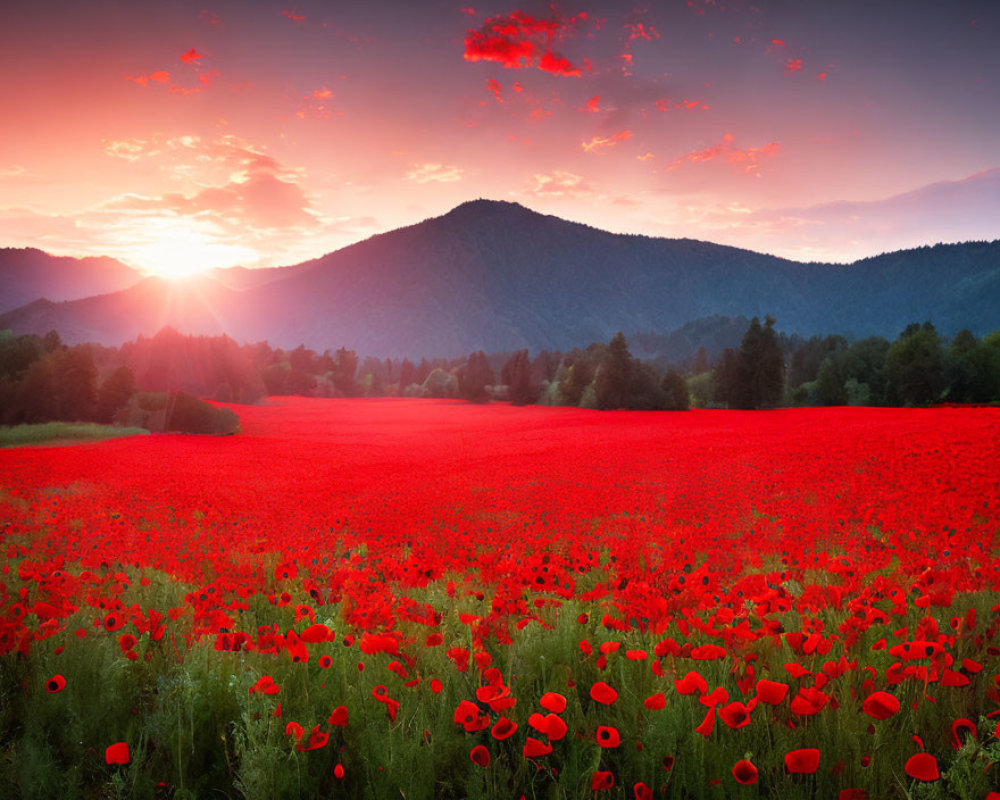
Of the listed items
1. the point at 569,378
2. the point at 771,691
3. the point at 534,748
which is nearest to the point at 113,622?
the point at 534,748

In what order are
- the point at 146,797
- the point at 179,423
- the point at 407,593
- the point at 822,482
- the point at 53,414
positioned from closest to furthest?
the point at 146,797, the point at 407,593, the point at 822,482, the point at 53,414, the point at 179,423

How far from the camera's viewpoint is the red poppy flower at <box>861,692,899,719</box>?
6.08 ft

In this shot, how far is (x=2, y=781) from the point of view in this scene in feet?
8.00

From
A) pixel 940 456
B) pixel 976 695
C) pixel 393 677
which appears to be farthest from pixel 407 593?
pixel 940 456

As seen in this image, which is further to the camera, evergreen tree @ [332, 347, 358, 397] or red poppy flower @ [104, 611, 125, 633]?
evergreen tree @ [332, 347, 358, 397]

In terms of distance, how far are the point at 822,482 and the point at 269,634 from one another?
9.86m

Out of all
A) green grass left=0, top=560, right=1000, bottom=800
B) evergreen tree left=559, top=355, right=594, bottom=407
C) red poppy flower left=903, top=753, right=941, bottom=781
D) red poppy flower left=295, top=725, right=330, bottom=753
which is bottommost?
green grass left=0, top=560, right=1000, bottom=800

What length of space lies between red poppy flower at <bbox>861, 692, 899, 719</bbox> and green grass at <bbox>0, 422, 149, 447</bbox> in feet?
96.8

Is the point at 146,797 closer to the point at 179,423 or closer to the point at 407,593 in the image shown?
the point at 407,593

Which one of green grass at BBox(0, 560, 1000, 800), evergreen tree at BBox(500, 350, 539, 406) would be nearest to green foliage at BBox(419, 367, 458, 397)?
evergreen tree at BBox(500, 350, 539, 406)

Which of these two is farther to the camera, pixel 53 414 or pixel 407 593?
pixel 53 414

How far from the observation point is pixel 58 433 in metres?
24.6

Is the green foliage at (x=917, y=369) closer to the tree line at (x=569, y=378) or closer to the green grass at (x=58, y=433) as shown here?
the tree line at (x=569, y=378)

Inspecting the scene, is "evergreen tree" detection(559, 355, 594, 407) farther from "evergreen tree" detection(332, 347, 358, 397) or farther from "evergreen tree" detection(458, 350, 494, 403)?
"evergreen tree" detection(332, 347, 358, 397)
